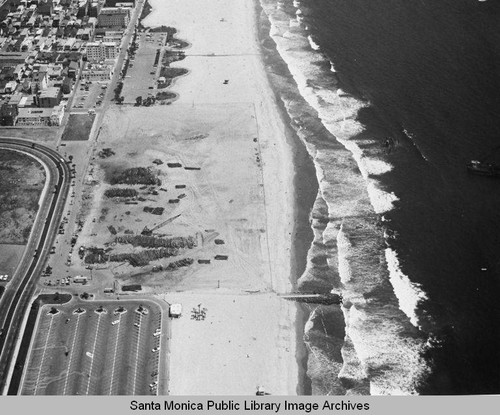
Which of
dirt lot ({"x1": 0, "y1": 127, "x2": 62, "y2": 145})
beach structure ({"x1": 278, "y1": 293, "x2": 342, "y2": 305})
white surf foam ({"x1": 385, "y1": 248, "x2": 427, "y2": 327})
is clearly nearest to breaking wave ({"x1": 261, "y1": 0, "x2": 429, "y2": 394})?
white surf foam ({"x1": 385, "y1": 248, "x2": 427, "y2": 327})

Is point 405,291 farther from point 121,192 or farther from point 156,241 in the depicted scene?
point 121,192

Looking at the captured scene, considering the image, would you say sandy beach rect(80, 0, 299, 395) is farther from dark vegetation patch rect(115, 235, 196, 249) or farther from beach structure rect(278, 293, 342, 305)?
beach structure rect(278, 293, 342, 305)

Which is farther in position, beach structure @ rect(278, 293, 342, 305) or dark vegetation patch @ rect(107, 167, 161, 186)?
dark vegetation patch @ rect(107, 167, 161, 186)

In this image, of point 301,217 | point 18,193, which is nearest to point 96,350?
point 301,217

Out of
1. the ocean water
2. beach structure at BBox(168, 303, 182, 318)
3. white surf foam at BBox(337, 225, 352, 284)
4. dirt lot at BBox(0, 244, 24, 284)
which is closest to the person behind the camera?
the ocean water

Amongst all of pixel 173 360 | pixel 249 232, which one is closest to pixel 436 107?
pixel 249 232

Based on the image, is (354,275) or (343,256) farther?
(343,256)

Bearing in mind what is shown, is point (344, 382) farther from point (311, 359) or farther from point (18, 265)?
point (18, 265)
